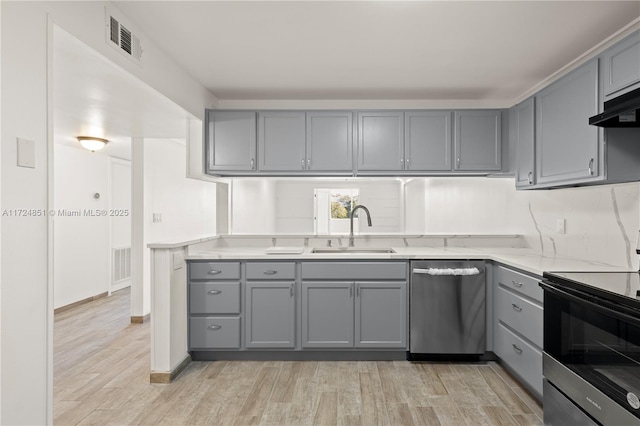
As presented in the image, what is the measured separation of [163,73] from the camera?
8.81 feet

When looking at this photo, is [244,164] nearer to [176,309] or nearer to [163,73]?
[163,73]

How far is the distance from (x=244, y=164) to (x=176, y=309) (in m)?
1.38

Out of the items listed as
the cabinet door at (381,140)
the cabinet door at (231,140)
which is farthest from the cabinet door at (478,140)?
the cabinet door at (231,140)

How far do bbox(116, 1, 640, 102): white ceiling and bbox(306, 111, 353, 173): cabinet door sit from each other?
258mm

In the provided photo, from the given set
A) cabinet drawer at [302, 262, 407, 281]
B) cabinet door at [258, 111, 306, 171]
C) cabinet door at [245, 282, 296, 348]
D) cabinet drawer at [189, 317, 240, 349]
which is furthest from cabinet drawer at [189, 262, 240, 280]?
cabinet door at [258, 111, 306, 171]

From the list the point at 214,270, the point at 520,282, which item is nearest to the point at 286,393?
the point at 214,270

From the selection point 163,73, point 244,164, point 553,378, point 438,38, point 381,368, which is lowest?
point 381,368

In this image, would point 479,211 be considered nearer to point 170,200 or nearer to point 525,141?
point 525,141

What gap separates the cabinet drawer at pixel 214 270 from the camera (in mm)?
3154

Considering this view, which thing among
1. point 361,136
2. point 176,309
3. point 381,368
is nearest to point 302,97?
point 361,136

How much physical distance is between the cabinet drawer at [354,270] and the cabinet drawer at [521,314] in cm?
75

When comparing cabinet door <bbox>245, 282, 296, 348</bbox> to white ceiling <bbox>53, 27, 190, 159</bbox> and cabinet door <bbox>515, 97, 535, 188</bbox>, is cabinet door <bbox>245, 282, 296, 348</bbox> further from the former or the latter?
cabinet door <bbox>515, 97, 535, 188</bbox>

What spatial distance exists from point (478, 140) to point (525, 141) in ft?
1.44

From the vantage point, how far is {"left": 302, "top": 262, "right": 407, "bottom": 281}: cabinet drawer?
3.15 metres
